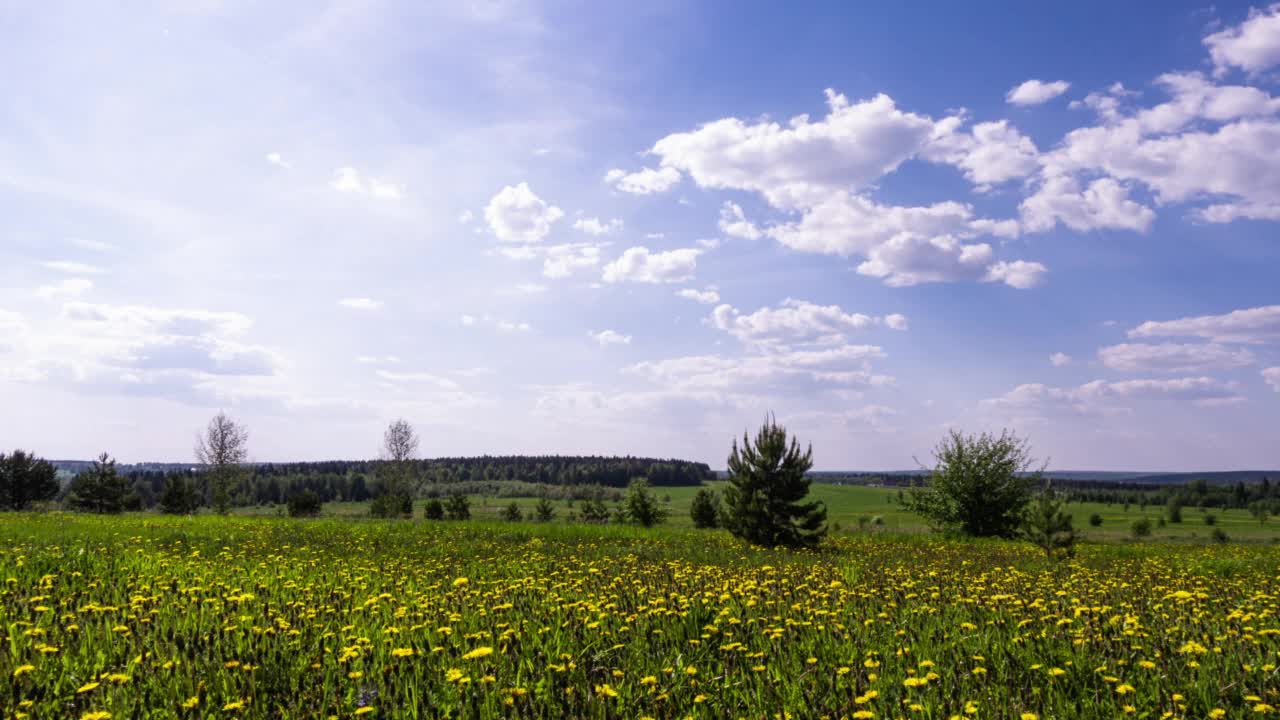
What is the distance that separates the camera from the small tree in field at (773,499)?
2075 centimetres

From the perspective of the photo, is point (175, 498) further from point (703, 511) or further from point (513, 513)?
point (703, 511)

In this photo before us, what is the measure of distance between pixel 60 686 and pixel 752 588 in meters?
6.75

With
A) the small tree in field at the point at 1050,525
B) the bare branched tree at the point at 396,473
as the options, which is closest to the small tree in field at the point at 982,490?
the small tree in field at the point at 1050,525

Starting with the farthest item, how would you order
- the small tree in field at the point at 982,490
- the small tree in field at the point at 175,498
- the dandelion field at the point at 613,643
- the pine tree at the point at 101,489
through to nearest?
1. the small tree in field at the point at 175,498
2. the pine tree at the point at 101,489
3. the small tree in field at the point at 982,490
4. the dandelion field at the point at 613,643

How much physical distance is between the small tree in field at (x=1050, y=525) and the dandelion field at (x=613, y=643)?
863 centimetres

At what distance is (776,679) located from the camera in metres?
5.32

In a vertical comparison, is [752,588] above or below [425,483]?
above

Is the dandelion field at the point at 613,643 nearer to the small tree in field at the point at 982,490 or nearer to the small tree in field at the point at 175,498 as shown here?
the small tree in field at the point at 982,490

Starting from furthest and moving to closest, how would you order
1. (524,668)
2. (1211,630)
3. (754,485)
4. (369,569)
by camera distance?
(754,485) < (369,569) < (1211,630) < (524,668)

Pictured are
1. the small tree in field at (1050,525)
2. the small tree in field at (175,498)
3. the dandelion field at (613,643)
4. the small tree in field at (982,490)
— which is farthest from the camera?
the small tree in field at (175,498)

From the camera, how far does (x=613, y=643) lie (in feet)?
20.8

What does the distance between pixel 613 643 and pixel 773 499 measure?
1532cm

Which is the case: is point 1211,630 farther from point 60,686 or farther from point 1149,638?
point 60,686

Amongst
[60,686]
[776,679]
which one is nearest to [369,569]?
A: [60,686]
